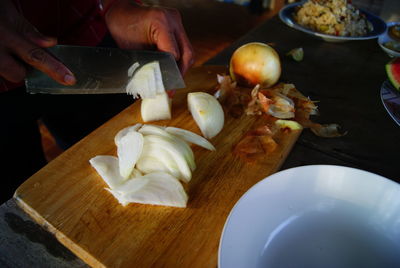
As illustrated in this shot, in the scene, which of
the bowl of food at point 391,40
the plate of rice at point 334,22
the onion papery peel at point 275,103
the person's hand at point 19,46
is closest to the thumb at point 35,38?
the person's hand at point 19,46

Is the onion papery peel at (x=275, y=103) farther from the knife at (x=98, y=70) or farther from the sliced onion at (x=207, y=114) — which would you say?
the knife at (x=98, y=70)

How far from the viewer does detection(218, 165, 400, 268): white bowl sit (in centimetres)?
54

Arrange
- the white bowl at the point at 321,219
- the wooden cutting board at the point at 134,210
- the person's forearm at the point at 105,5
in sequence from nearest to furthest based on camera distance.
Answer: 1. the white bowl at the point at 321,219
2. the wooden cutting board at the point at 134,210
3. the person's forearm at the point at 105,5

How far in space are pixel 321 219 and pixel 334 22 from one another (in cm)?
120

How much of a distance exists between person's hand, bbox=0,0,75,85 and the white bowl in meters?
0.58

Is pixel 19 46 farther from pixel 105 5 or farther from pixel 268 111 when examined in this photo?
pixel 268 111

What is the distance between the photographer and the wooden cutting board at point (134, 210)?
69 cm

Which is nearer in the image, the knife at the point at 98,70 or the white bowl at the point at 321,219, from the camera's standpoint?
the white bowl at the point at 321,219

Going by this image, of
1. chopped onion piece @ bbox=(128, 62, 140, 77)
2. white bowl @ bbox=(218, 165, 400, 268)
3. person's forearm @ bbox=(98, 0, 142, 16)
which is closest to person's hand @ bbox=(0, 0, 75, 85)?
chopped onion piece @ bbox=(128, 62, 140, 77)

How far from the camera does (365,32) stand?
151cm

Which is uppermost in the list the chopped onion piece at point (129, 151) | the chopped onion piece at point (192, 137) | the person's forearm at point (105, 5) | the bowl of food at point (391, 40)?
the person's forearm at point (105, 5)

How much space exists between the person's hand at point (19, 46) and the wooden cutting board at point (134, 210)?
0.26m

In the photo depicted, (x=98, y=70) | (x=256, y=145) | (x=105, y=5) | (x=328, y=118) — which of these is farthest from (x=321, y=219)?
(x=105, y=5)

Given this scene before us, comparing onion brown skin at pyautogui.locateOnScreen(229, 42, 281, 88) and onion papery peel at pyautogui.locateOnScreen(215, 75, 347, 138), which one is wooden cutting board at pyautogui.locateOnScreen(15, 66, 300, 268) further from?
onion brown skin at pyautogui.locateOnScreen(229, 42, 281, 88)
